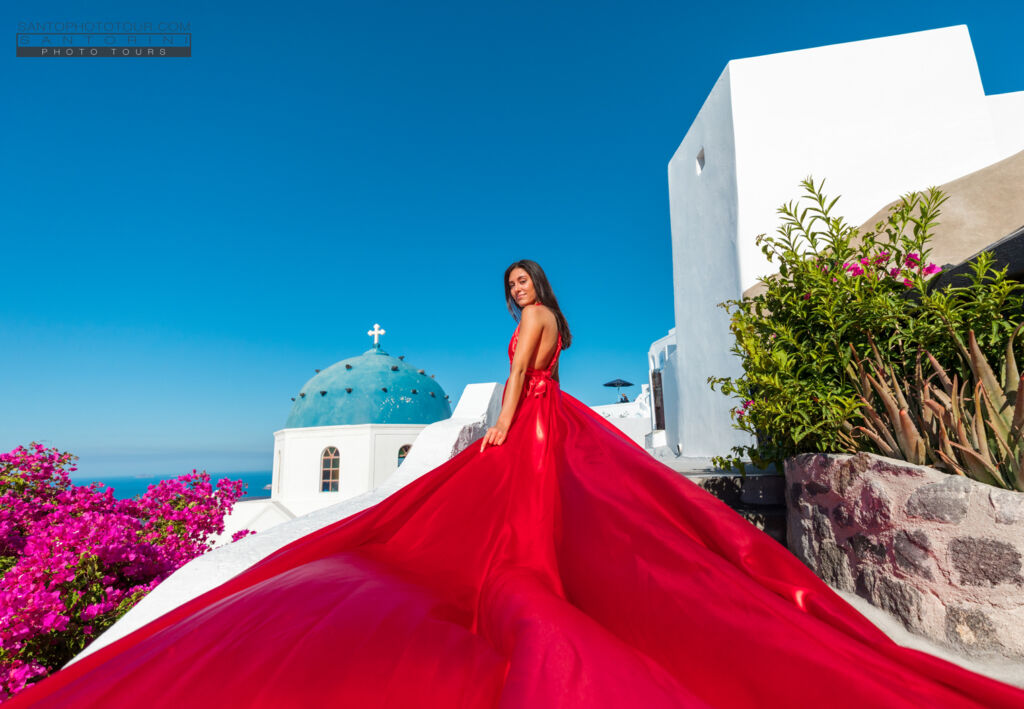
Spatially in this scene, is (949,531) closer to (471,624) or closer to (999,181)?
(471,624)

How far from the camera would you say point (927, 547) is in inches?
73.6

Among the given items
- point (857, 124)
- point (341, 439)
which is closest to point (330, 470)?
point (341, 439)

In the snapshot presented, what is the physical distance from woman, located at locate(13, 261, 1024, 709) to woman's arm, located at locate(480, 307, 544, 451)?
64 centimetres

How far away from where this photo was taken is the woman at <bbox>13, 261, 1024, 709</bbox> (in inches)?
38.0

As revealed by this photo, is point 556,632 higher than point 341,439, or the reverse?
point 556,632

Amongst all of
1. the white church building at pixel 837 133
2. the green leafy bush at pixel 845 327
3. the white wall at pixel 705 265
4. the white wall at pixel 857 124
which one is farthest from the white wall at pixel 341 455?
the green leafy bush at pixel 845 327

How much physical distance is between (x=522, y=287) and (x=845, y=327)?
1801 millimetres

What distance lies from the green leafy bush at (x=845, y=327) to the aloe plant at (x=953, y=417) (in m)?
0.07

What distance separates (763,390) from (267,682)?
8.39 ft

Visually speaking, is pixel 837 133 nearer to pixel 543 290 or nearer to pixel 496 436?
pixel 543 290

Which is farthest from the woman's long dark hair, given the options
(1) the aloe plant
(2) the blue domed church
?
(2) the blue domed church

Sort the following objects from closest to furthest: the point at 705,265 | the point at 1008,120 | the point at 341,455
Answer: the point at 1008,120 < the point at 705,265 < the point at 341,455

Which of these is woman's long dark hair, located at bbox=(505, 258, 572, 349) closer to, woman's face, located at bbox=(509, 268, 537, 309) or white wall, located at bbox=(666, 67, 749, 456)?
Answer: woman's face, located at bbox=(509, 268, 537, 309)

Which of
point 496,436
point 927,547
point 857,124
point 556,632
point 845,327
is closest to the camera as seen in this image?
point 556,632
